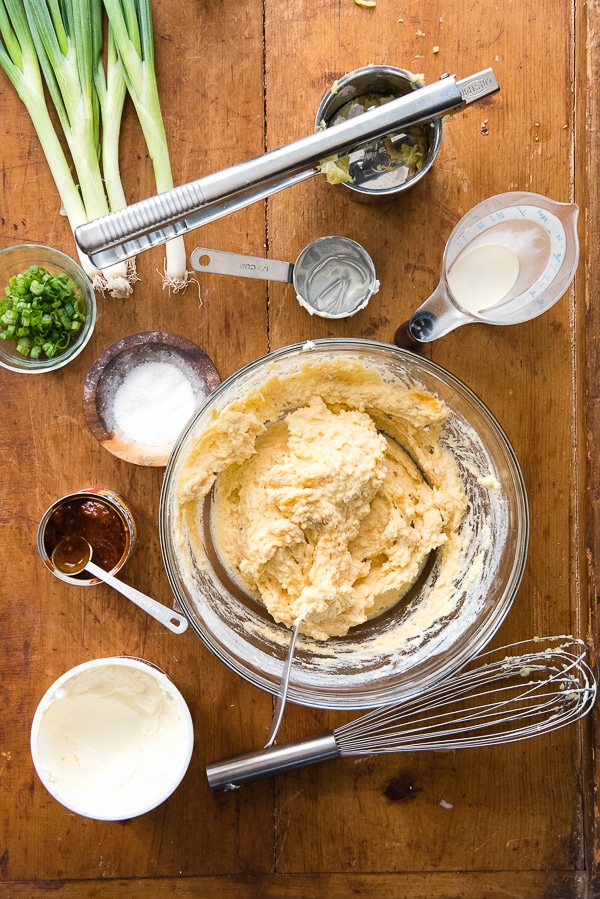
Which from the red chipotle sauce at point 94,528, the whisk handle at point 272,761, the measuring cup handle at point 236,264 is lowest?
the whisk handle at point 272,761

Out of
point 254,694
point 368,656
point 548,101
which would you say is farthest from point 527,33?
point 254,694

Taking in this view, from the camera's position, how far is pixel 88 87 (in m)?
1.68

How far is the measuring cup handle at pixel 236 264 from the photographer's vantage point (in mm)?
1630

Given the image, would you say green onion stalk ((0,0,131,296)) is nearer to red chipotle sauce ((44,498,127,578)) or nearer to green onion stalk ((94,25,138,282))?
green onion stalk ((94,25,138,282))

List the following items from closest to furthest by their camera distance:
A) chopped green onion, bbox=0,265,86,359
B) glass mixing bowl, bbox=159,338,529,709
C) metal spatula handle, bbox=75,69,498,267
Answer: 1. metal spatula handle, bbox=75,69,498,267
2. glass mixing bowl, bbox=159,338,529,709
3. chopped green onion, bbox=0,265,86,359

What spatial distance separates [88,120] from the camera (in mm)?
1689

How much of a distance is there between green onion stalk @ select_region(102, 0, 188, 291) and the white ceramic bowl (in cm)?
113

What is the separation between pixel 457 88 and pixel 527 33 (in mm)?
536

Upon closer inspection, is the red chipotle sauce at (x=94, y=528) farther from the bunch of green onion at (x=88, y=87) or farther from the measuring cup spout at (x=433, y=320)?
the measuring cup spout at (x=433, y=320)

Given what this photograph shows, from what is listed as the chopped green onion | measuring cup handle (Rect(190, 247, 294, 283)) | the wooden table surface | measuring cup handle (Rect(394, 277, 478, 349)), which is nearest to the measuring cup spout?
measuring cup handle (Rect(394, 277, 478, 349))

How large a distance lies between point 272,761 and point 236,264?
4.36 ft

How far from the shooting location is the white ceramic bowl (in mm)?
1607

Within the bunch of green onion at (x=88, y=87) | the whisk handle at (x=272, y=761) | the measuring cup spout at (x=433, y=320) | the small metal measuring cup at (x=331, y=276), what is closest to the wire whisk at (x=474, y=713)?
the whisk handle at (x=272, y=761)

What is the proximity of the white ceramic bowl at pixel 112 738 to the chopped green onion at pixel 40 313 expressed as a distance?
867 millimetres
